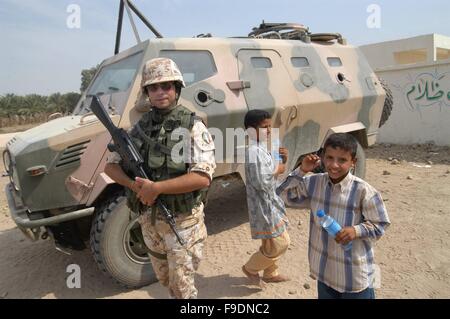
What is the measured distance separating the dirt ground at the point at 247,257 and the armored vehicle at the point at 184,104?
1.42ft

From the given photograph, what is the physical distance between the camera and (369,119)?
4969mm

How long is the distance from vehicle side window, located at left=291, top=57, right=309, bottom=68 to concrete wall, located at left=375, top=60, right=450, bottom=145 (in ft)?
17.1

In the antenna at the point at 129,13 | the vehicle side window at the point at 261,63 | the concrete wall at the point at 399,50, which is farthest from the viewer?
the concrete wall at the point at 399,50

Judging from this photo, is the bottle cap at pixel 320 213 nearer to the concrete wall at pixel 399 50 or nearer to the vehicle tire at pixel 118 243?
the vehicle tire at pixel 118 243

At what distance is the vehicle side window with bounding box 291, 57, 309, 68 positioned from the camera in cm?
432

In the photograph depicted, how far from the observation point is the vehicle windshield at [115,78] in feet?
11.2

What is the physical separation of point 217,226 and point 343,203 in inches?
106

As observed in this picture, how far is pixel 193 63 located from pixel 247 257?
1.88m

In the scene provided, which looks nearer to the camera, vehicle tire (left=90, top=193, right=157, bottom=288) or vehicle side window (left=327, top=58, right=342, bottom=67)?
vehicle tire (left=90, top=193, right=157, bottom=288)

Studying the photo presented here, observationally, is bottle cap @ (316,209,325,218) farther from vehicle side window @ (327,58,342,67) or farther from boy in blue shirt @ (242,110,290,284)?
vehicle side window @ (327,58,342,67)

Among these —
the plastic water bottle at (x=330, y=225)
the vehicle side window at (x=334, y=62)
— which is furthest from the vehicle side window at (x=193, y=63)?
the plastic water bottle at (x=330, y=225)

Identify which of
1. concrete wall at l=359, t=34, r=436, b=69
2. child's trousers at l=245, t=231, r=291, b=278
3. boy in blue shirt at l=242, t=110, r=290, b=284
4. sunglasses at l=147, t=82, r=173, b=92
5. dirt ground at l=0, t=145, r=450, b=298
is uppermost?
concrete wall at l=359, t=34, r=436, b=69

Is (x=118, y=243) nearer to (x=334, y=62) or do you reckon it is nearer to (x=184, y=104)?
(x=184, y=104)

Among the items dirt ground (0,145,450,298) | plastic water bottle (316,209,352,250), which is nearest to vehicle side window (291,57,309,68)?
dirt ground (0,145,450,298)
